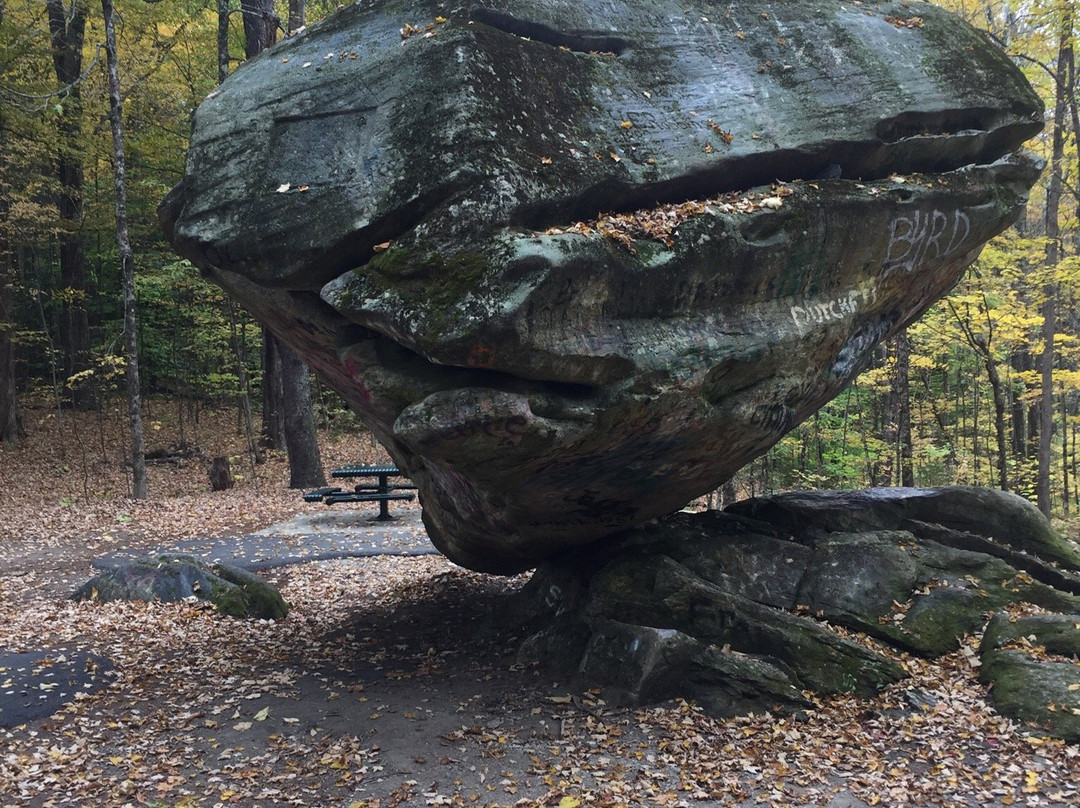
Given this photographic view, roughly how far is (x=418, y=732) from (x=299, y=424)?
39.2ft

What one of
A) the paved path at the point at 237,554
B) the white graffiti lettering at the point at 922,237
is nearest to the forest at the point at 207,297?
the paved path at the point at 237,554

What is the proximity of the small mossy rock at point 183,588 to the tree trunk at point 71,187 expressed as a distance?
35.0 ft

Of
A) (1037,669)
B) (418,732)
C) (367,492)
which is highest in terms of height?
(367,492)

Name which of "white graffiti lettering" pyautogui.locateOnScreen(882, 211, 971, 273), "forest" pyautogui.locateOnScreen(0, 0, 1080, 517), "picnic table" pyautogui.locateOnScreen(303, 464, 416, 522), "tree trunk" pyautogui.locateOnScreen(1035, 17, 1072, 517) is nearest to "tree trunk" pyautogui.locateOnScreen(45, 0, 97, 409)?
"forest" pyautogui.locateOnScreen(0, 0, 1080, 517)

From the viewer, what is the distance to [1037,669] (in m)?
5.93

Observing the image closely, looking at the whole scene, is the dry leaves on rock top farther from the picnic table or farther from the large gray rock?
the picnic table

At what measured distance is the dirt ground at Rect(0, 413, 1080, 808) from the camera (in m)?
5.08

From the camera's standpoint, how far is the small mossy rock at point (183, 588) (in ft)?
29.2

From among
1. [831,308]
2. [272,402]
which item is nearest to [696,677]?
[831,308]

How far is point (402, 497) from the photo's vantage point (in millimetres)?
13891

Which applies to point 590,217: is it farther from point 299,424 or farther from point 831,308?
point 299,424

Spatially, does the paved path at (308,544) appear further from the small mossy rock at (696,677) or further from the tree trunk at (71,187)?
the tree trunk at (71,187)

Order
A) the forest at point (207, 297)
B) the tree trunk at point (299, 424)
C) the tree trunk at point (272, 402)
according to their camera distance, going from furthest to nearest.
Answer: the tree trunk at point (272, 402), the tree trunk at point (299, 424), the forest at point (207, 297)

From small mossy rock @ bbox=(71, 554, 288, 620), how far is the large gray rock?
108 inches
